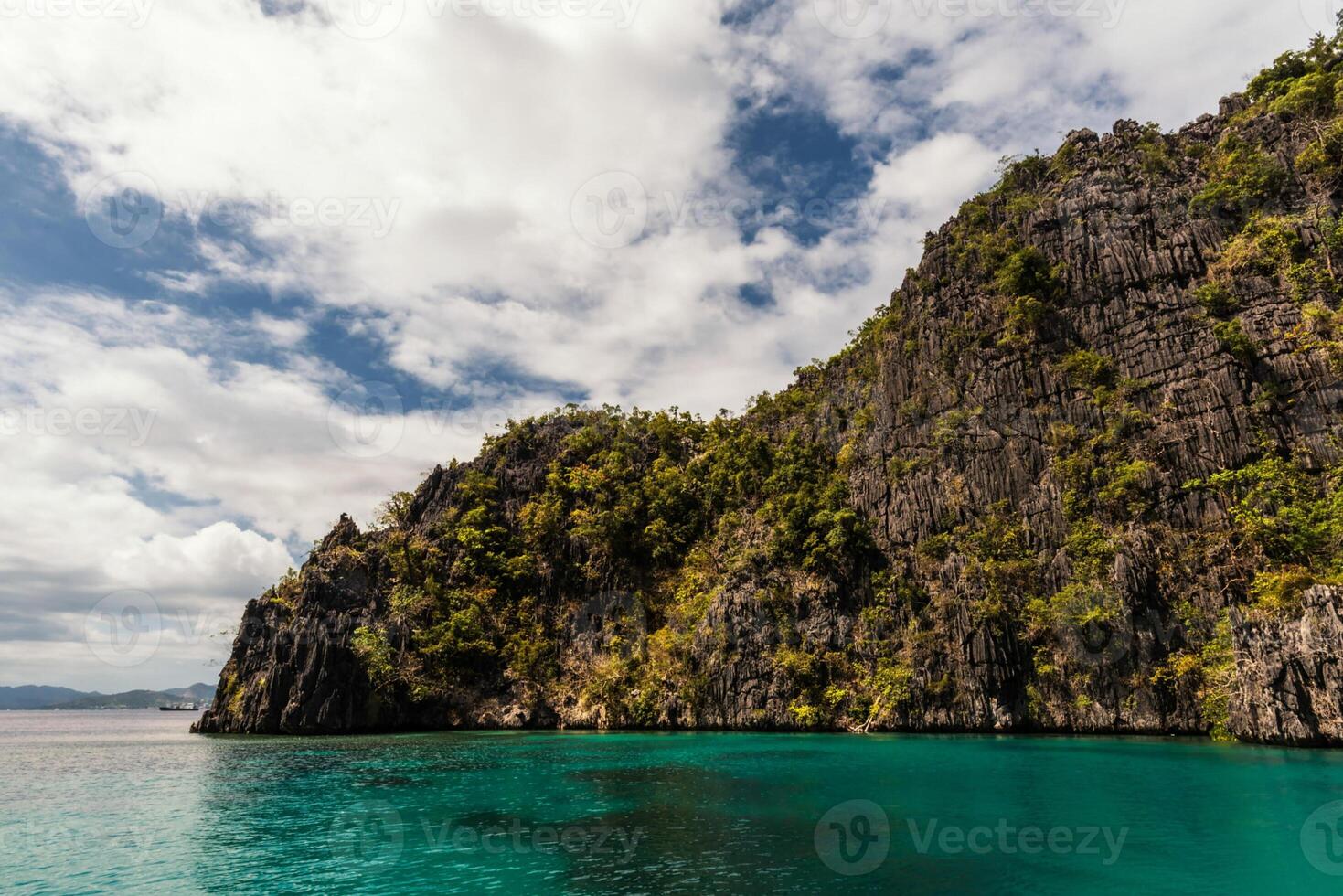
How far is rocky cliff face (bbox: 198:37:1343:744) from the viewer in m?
47.8

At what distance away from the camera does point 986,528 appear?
5794cm

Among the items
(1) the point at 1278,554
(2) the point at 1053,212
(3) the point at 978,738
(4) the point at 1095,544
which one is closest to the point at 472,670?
(3) the point at 978,738

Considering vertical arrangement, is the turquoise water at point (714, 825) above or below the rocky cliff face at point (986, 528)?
below

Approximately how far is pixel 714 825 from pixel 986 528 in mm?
42458

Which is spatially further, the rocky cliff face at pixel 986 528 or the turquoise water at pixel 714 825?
the rocky cliff face at pixel 986 528

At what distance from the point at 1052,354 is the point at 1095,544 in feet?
60.6

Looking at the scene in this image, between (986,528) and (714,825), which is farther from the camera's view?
(986,528)

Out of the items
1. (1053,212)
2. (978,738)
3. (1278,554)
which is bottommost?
(978,738)

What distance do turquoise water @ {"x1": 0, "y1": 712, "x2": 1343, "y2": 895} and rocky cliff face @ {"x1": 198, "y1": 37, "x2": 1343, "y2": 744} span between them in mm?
10439

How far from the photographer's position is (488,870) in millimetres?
19266

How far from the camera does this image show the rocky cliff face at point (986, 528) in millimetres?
47844

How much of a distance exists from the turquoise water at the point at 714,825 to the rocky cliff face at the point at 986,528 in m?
10.4

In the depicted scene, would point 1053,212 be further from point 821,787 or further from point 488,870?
point 488,870

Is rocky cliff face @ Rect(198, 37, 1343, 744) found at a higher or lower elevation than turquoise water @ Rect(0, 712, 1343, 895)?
higher
